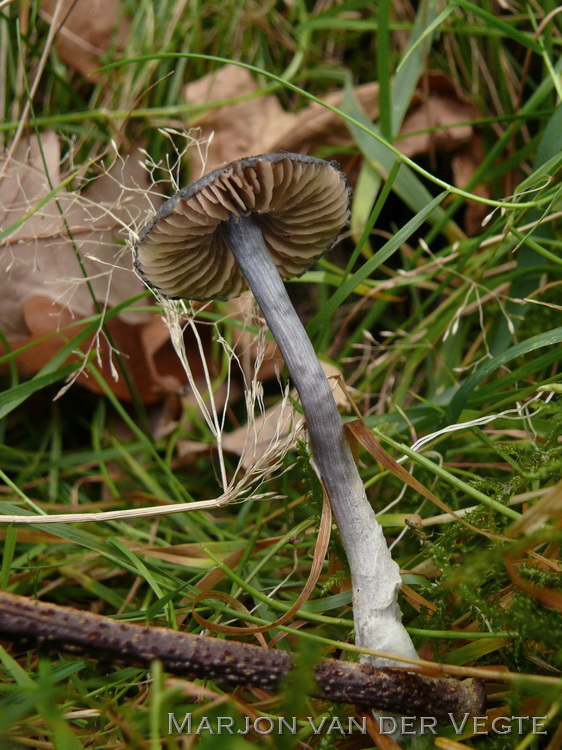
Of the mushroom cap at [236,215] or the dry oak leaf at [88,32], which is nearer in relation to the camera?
the mushroom cap at [236,215]

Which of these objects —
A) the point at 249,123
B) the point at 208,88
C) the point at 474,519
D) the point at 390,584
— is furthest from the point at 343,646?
the point at 208,88

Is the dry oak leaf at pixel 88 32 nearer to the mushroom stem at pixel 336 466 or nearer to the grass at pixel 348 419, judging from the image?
the grass at pixel 348 419

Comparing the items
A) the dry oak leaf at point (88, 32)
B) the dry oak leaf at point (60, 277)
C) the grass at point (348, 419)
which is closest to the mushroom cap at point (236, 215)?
the grass at point (348, 419)

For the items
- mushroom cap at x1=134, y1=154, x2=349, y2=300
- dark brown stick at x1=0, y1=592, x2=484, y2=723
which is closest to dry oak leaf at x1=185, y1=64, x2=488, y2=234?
mushroom cap at x1=134, y1=154, x2=349, y2=300

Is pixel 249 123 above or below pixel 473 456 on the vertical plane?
above

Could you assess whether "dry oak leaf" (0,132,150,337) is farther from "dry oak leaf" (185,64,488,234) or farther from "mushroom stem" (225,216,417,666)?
"mushroom stem" (225,216,417,666)

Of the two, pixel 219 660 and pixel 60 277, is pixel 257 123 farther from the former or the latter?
pixel 219 660

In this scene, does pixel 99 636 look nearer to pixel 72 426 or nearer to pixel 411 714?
pixel 411 714
